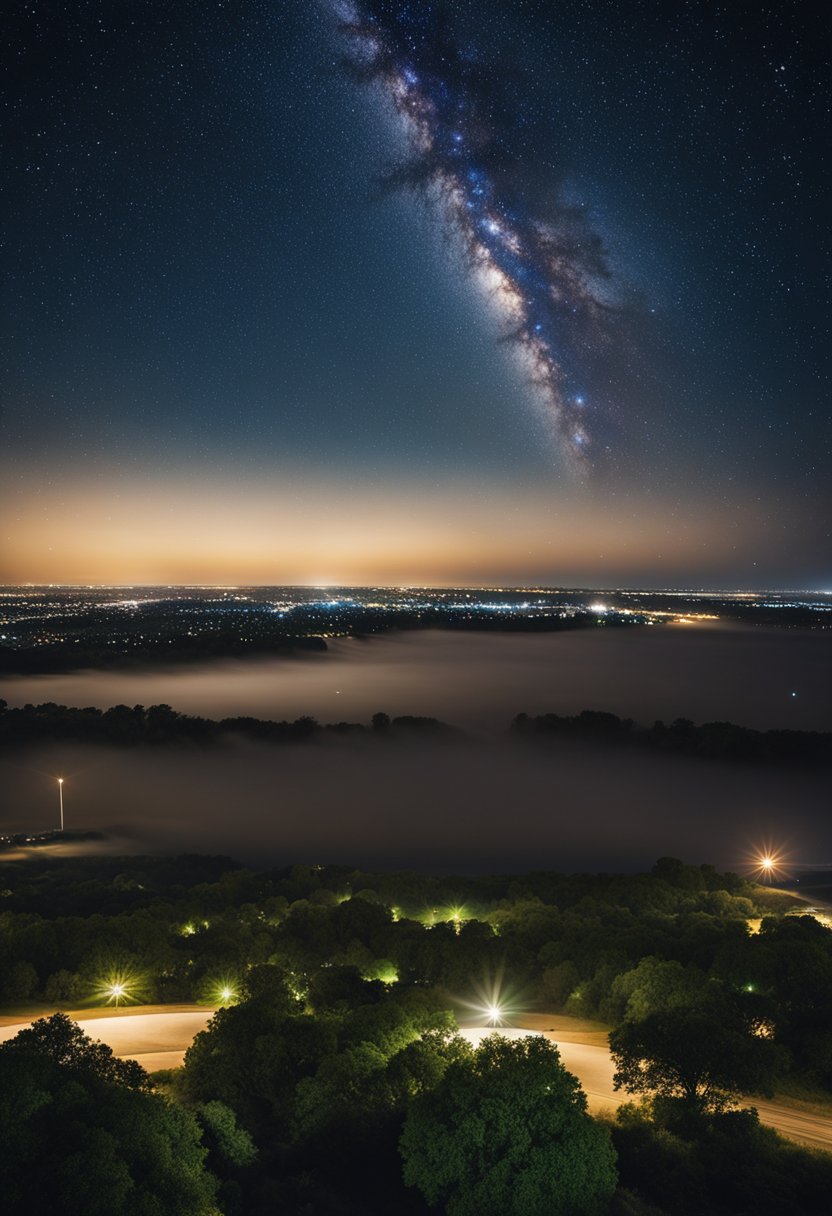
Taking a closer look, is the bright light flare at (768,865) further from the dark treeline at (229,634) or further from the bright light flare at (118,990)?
the dark treeline at (229,634)

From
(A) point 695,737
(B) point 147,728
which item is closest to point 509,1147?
(B) point 147,728

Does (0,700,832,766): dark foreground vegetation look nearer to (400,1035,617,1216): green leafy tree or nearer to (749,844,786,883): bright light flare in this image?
(749,844,786,883): bright light flare

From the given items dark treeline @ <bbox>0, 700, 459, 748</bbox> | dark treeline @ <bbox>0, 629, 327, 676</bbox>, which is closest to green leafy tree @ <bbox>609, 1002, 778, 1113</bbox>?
dark treeline @ <bbox>0, 700, 459, 748</bbox>

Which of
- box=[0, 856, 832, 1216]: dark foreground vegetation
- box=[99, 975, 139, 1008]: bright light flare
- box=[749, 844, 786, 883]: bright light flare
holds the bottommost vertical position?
box=[749, 844, 786, 883]: bright light flare

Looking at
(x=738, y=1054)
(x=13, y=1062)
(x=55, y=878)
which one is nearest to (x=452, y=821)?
(x=55, y=878)

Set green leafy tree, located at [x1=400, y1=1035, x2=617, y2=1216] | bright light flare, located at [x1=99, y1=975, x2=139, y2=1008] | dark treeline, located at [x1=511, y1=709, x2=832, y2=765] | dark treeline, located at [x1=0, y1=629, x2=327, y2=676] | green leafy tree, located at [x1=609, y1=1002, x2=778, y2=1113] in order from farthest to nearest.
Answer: dark treeline, located at [x1=0, y1=629, x2=327, y2=676] → dark treeline, located at [x1=511, y1=709, x2=832, y2=765] → bright light flare, located at [x1=99, y1=975, x2=139, y2=1008] → green leafy tree, located at [x1=609, y1=1002, x2=778, y2=1113] → green leafy tree, located at [x1=400, y1=1035, x2=617, y2=1216]

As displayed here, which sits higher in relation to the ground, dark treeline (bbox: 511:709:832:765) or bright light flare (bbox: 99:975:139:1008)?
bright light flare (bbox: 99:975:139:1008)

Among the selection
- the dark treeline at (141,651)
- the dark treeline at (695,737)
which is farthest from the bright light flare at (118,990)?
the dark treeline at (141,651)
